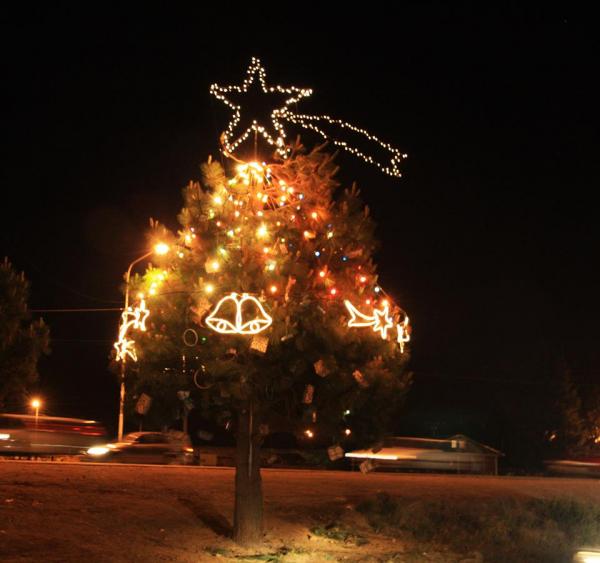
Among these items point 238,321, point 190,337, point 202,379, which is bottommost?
point 202,379

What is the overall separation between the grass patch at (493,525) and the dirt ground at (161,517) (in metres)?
0.63

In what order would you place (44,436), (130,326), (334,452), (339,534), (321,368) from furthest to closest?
1. (44,436)
2. (339,534)
3. (130,326)
4. (334,452)
5. (321,368)

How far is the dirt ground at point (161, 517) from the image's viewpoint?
11.5 meters

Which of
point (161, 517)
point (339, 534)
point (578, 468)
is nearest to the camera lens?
point (161, 517)

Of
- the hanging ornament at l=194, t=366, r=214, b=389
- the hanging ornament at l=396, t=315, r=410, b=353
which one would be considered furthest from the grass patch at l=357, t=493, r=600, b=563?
the hanging ornament at l=194, t=366, r=214, b=389

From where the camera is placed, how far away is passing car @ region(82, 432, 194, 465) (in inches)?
1270

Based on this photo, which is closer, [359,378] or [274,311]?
[274,311]

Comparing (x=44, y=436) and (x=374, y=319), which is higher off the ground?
(x=374, y=319)

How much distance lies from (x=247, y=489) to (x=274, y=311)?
8.71ft

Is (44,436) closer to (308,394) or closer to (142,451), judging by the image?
(142,451)

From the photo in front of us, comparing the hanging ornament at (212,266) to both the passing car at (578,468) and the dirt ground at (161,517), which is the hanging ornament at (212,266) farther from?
the passing car at (578,468)

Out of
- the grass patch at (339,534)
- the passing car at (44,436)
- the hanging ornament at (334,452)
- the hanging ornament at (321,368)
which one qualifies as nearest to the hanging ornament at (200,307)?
the hanging ornament at (321,368)

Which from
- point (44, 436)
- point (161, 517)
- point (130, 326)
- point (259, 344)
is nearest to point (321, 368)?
point (259, 344)

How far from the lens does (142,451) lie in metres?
32.7
